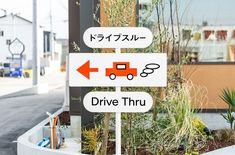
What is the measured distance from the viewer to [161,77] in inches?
192

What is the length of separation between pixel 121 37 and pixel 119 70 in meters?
0.40

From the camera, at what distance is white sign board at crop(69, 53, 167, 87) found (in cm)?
488

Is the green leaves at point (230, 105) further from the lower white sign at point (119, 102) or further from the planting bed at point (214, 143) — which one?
the lower white sign at point (119, 102)

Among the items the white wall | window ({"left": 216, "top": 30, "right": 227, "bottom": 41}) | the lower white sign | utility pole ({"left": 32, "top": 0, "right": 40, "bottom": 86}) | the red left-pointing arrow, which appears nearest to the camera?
the lower white sign

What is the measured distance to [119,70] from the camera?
16.1ft

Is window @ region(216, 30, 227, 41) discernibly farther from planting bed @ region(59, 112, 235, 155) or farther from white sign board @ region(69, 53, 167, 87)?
white sign board @ region(69, 53, 167, 87)

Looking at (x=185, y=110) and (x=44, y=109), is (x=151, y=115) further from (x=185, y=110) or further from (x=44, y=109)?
(x=44, y=109)

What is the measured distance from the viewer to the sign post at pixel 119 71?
4863mm

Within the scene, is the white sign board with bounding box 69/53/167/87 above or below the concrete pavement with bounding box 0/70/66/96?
above

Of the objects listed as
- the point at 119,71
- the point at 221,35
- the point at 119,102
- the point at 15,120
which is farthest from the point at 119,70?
the point at 15,120

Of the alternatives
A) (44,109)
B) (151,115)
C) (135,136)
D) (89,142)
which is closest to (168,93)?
(151,115)

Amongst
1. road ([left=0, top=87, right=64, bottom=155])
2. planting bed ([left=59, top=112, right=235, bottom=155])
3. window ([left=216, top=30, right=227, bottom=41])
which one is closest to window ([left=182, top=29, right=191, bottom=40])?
window ([left=216, top=30, right=227, bottom=41])

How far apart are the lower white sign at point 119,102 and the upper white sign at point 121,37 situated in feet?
1.95

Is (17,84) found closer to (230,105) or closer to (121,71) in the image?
(230,105)
